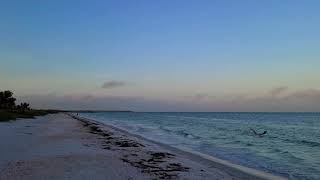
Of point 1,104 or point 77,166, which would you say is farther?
point 1,104

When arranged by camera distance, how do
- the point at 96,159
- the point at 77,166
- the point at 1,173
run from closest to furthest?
the point at 1,173, the point at 77,166, the point at 96,159

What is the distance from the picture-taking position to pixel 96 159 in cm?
1791

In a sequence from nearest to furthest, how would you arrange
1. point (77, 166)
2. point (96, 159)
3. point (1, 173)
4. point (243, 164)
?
point (1, 173) < point (77, 166) < point (96, 159) < point (243, 164)

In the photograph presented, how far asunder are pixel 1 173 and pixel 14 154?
19.1ft

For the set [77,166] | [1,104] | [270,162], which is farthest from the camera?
[1,104]

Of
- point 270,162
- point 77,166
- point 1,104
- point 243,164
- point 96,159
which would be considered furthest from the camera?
point 1,104

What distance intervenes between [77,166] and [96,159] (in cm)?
256

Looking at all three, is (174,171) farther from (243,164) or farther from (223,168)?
(243,164)

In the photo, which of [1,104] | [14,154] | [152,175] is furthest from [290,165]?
[1,104]

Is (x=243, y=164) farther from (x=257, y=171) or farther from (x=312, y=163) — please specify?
(x=312, y=163)

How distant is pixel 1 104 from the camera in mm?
94500

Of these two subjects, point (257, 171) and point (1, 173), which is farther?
point (257, 171)

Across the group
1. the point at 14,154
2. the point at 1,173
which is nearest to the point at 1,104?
the point at 14,154

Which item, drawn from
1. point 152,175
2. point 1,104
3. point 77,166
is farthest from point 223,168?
point 1,104
